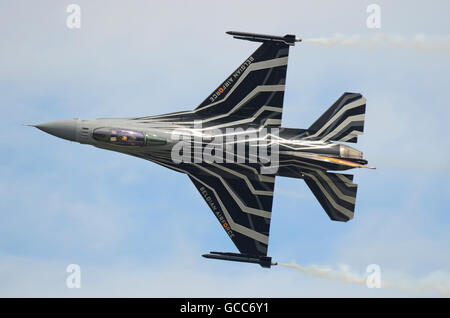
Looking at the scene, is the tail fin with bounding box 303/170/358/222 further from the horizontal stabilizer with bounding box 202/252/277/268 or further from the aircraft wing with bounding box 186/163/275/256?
the horizontal stabilizer with bounding box 202/252/277/268

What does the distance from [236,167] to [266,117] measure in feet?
8.40

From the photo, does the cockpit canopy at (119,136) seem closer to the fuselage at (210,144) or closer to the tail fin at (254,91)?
the fuselage at (210,144)

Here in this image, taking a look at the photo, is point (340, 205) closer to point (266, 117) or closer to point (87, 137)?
point (266, 117)

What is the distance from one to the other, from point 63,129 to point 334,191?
1183cm

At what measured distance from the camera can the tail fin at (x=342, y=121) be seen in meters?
34.4

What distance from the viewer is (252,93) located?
115ft

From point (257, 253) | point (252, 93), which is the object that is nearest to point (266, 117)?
point (252, 93)

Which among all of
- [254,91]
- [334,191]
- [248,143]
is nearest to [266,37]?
[254,91]

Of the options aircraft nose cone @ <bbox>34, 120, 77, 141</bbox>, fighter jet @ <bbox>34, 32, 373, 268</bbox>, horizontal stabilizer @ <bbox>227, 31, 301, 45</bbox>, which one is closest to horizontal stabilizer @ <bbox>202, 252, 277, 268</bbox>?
fighter jet @ <bbox>34, 32, 373, 268</bbox>

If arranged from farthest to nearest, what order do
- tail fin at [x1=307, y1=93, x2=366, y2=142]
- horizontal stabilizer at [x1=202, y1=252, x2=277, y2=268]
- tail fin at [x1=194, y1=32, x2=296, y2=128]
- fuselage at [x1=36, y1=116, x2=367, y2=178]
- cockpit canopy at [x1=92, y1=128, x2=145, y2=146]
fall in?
horizontal stabilizer at [x1=202, y1=252, x2=277, y2=268] < tail fin at [x1=194, y1=32, x2=296, y2=128] < tail fin at [x1=307, y1=93, x2=366, y2=142] < fuselage at [x1=36, y1=116, x2=367, y2=178] < cockpit canopy at [x1=92, y1=128, x2=145, y2=146]

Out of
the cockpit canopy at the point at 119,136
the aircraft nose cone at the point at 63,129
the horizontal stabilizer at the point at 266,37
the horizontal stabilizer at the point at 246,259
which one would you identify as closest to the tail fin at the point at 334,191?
the horizontal stabilizer at the point at 246,259

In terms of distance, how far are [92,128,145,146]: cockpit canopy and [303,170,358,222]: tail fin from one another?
23.7 feet

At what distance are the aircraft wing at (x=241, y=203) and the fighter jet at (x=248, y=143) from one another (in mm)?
44

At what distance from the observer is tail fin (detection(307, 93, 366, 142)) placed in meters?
34.4
